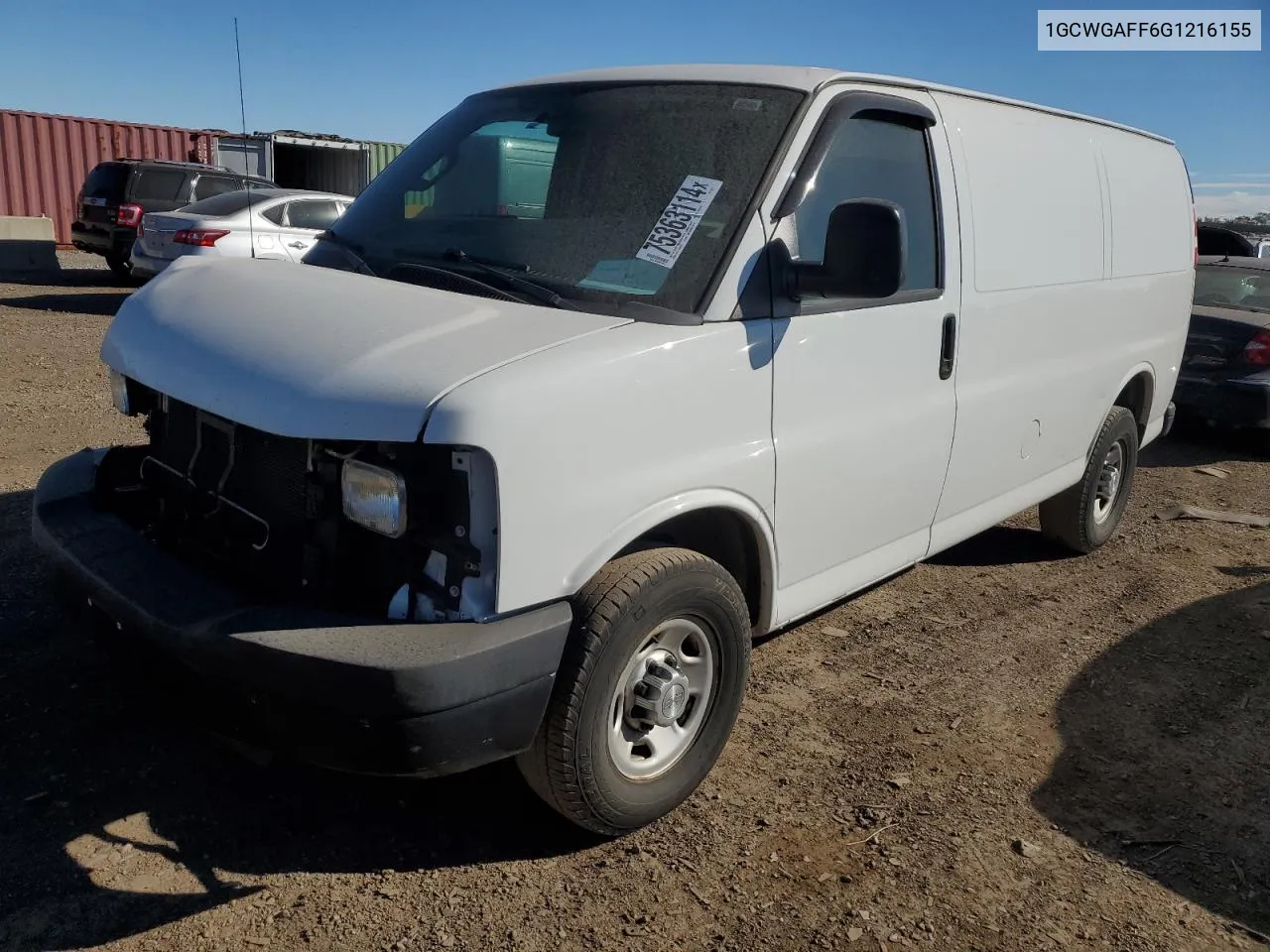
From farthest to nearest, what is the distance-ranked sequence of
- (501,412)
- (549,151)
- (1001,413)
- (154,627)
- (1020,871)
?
(1001,413) < (549,151) < (1020,871) < (154,627) < (501,412)

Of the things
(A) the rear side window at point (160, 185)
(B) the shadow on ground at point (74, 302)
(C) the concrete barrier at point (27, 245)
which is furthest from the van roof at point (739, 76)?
(C) the concrete barrier at point (27, 245)

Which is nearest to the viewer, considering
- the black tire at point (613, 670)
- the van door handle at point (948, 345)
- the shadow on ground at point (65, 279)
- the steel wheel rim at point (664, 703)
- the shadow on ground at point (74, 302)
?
the black tire at point (613, 670)

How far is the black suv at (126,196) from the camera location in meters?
16.2

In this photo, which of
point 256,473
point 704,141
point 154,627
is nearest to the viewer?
point 154,627

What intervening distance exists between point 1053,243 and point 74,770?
4246 millimetres

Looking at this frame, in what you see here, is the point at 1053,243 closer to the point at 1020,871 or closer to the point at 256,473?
Result: the point at 1020,871

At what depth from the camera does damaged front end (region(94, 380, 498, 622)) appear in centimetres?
260

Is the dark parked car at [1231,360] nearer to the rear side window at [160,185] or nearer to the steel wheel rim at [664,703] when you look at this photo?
the steel wheel rim at [664,703]

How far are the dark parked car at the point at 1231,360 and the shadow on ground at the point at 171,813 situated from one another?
731 centimetres

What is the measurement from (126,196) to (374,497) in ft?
51.6

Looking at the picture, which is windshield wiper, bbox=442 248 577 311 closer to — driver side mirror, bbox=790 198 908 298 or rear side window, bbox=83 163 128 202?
driver side mirror, bbox=790 198 908 298

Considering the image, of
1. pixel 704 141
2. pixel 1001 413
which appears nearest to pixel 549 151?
pixel 704 141

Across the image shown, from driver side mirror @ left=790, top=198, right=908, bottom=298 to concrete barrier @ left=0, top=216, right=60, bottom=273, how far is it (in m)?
18.5

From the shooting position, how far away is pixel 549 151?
147 inches
